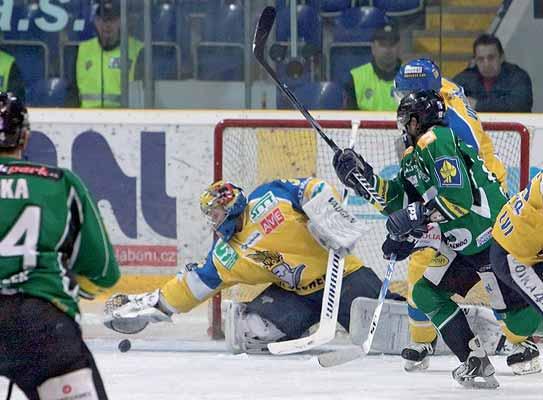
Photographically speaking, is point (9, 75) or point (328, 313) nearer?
point (328, 313)

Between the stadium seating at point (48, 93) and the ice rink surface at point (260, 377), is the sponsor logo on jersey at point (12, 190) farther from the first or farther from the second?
the stadium seating at point (48, 93)

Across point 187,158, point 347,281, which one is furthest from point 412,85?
point 187,158

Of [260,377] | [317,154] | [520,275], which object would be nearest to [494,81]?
[317,154]

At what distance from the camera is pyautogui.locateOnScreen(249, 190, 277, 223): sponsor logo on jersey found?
5797mm

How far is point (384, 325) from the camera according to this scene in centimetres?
588

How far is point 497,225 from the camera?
4.61 meters

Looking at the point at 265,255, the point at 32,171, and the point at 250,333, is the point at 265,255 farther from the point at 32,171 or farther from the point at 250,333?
the point at 32,171

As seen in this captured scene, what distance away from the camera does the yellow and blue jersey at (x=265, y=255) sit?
575 centimetres

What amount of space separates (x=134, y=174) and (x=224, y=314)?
1.13 meters

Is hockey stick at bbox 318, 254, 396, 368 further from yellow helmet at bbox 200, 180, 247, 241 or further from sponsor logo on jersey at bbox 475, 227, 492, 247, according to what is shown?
yellow helmet at bbox 200, 180, 247, 241

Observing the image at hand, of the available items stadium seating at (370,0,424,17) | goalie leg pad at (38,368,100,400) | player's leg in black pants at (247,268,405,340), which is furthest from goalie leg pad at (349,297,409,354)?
goalie leg pad at (38,368,100,400)

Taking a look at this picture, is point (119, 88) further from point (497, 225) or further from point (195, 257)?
point (497, 225)

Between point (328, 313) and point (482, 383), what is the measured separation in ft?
2.62

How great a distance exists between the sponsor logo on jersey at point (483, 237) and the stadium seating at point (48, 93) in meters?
2.67
